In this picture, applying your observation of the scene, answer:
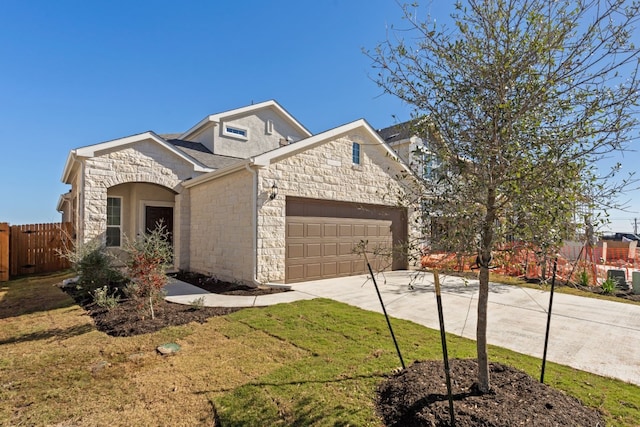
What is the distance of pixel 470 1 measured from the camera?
2738 mm

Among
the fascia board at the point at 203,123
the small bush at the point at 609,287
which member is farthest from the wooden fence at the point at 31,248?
the small bush at the point at 609,287

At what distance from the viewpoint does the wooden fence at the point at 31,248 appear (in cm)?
1094

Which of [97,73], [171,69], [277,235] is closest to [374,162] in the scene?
[277,235]

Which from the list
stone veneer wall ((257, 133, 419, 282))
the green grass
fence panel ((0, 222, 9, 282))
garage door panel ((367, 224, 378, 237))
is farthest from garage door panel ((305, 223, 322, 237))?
fence panel ((0, 222, 9, 282))

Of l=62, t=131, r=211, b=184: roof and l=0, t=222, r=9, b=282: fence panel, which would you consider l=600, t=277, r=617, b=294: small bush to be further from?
l=0, t=222, r=9, b=282: fence panel

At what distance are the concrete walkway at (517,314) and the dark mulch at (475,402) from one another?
3.26 ft

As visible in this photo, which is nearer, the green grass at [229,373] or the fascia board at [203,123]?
the green grass at [229,373]

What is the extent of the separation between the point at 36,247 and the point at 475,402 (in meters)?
15.7

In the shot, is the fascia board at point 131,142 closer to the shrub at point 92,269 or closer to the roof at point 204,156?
the roof at point 204,156

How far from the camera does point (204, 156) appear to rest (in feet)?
45.2

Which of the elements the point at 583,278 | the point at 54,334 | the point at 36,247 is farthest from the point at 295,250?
the point at 36,247

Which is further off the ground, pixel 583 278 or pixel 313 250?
pixel 313 250

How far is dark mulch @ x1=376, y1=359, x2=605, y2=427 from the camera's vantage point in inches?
97.7

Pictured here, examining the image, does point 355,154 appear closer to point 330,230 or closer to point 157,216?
point 330,230
